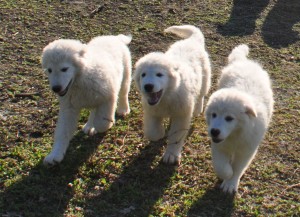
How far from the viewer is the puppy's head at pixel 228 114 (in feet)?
15.4

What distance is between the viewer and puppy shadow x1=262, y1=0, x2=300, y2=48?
866 cm

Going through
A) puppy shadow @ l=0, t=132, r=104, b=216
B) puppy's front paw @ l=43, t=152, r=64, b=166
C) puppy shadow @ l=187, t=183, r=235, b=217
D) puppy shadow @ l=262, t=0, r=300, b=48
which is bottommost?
puppy shadow @ l=262, t=0, r=300, b=48

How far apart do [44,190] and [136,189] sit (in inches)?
31.9

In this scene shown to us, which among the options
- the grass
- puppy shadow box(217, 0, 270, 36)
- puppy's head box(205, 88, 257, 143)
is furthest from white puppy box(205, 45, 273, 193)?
puppy shadow box(217, 0, 270, 36)

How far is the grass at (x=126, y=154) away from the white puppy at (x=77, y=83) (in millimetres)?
307

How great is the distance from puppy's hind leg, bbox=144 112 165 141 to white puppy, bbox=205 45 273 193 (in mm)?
661

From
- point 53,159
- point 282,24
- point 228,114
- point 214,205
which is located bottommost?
point 282,24

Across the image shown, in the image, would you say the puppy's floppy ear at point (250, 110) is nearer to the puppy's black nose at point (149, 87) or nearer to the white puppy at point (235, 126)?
the white puppy at point (235, 126)

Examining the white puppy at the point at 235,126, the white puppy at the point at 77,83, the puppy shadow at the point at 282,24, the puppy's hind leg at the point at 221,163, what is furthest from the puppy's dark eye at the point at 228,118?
the puppy shadow at the point at 282,24

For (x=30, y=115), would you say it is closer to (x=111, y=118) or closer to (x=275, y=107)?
(x=111, y=118)

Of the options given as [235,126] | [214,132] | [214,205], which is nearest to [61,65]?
[214,132]

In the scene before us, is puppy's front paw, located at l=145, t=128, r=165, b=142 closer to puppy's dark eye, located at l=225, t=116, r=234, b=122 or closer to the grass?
the grass

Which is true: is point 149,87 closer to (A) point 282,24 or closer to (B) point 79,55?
(B) point 79,55

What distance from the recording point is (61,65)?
16.6 ft
